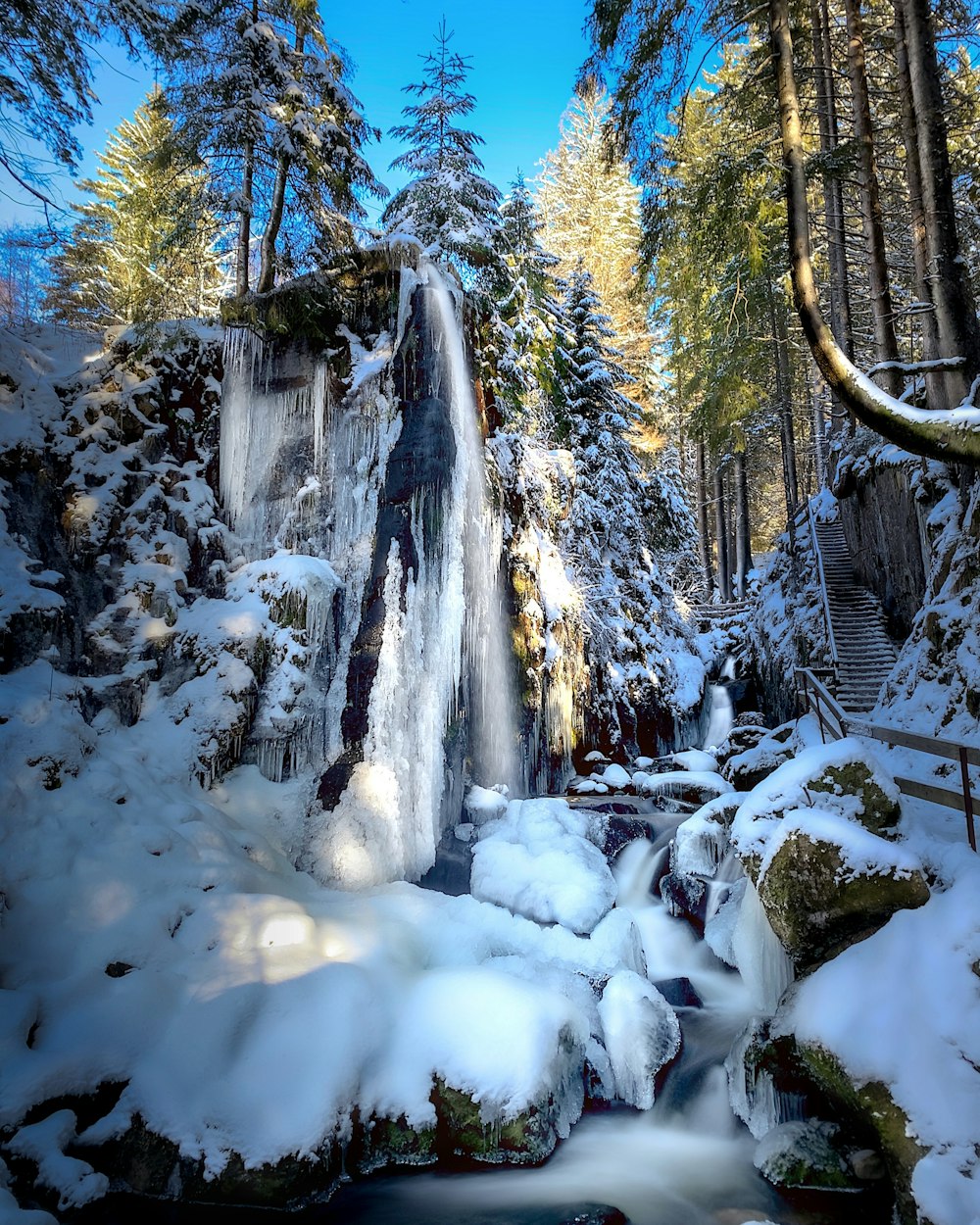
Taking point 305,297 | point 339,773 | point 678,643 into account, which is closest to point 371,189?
point 305,297

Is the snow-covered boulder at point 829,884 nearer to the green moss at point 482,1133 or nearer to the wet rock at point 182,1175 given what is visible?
the green moss at point 482,1133

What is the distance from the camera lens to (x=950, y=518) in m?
9.25

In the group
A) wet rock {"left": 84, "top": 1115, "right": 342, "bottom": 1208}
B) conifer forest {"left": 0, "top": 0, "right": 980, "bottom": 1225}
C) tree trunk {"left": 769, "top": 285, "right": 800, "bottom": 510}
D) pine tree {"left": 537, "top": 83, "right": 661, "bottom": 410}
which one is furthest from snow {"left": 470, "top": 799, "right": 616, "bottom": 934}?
pine tree {"left": 537, "top": 83, "right": 661, "bottom": 410}

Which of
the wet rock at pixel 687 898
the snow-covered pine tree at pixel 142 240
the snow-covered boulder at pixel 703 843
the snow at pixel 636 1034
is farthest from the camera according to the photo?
the snow-covered pine tree at pixel 142 240

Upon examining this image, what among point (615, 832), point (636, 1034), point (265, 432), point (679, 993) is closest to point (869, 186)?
point (265, 432)

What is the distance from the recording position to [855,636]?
42.7 ft

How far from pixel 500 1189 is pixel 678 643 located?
50.5ft

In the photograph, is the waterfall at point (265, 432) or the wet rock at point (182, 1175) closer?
the wet rock at point (182, 1175)

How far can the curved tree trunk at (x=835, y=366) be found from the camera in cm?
359

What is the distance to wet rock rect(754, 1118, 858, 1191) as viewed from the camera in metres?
4.39

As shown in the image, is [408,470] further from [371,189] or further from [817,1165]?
[817,1165]

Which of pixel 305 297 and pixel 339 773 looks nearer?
pixel 339 773

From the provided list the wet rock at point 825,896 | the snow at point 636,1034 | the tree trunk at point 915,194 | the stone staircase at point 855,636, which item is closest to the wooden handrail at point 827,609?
the stone staircase at point 855,636

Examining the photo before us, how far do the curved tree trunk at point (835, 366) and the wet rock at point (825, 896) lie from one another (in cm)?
307
